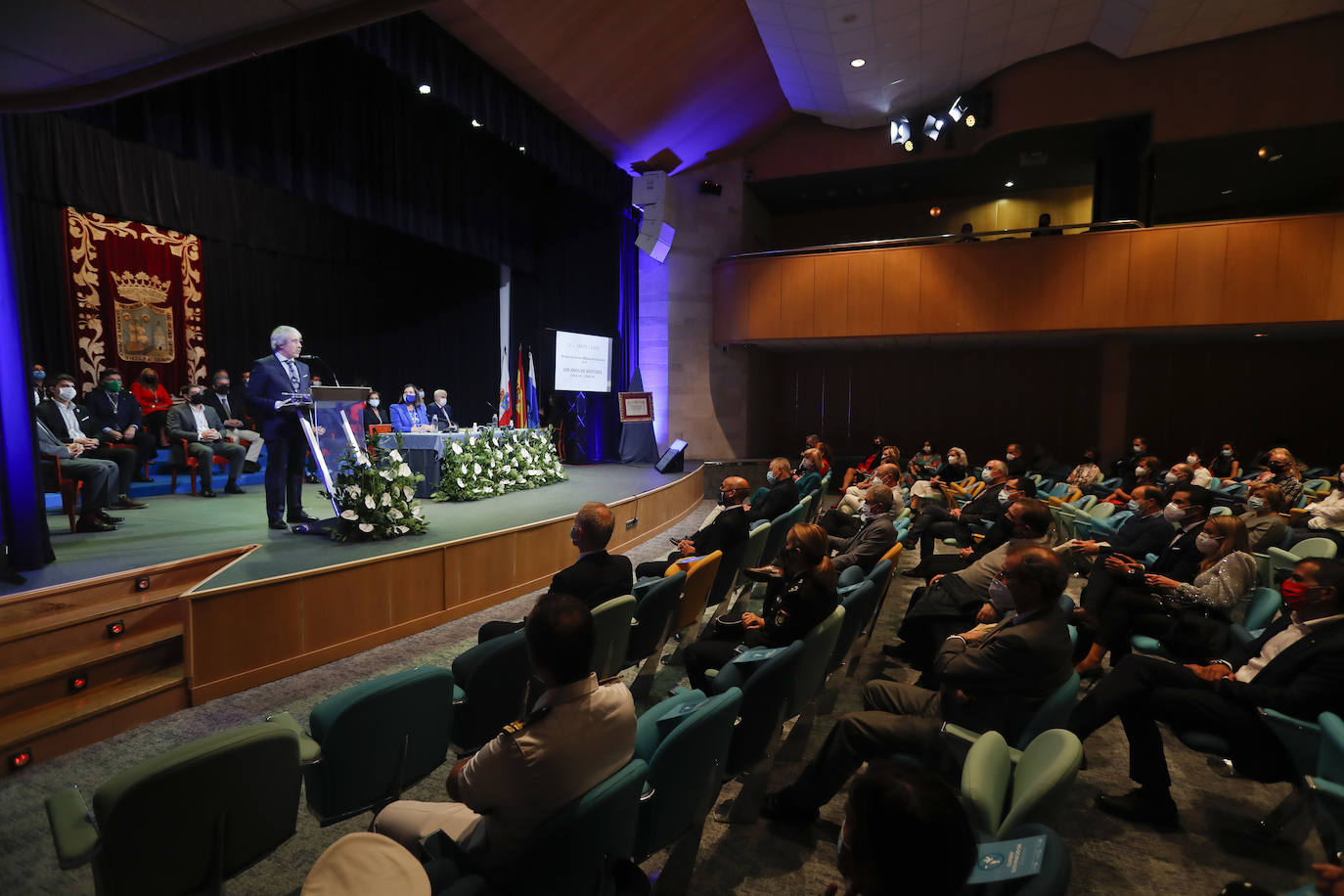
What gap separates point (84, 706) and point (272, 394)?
7.73ft

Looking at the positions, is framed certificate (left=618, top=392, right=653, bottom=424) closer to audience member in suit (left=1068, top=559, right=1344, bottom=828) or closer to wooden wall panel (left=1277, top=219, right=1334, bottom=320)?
wooden wall panel (left=1277, top=219, right=1334, bottom=320)

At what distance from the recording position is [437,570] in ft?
14.3

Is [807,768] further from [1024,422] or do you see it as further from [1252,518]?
[1024,422]

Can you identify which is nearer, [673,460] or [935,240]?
[673,460]

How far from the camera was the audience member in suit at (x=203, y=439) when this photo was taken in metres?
6.82

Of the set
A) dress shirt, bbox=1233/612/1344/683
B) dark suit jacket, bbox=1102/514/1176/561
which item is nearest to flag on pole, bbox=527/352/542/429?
dark suit jacket, bbox=1102/514/1176/561

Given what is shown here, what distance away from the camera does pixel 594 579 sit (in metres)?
2.93

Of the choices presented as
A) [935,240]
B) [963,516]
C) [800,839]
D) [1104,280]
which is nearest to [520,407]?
[963,516]

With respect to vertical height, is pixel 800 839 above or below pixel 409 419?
below

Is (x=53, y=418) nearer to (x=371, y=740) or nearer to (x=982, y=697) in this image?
(x=371, y=740)

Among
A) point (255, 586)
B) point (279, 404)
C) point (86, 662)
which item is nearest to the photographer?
point (86, 662)

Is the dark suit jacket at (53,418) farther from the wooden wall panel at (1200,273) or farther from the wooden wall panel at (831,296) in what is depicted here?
the wooden wall panel at (1200,273)

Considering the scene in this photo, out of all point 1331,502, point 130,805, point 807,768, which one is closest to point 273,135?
point 130,805

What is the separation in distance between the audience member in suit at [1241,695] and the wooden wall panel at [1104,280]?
8700 mm
